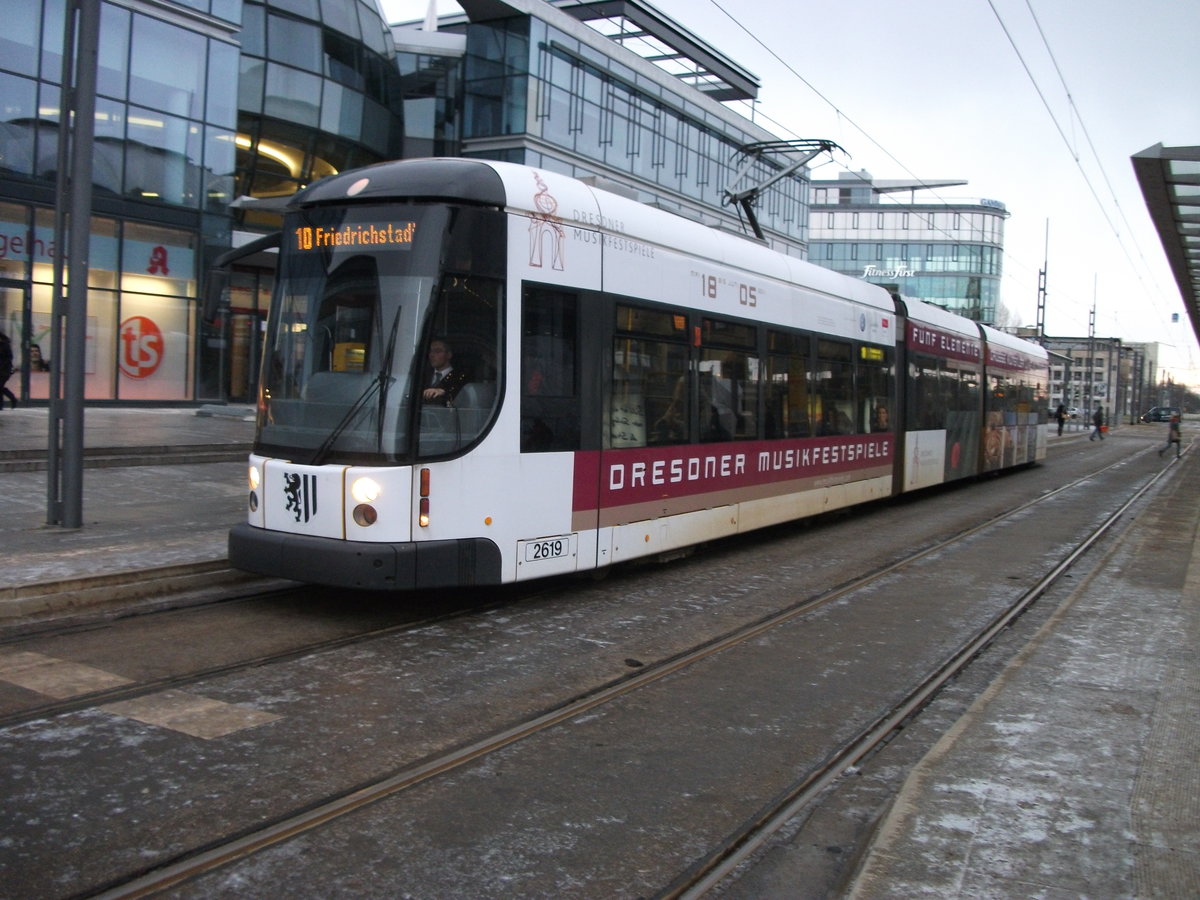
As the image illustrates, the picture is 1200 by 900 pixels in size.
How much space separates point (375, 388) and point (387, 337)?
0.35 metres

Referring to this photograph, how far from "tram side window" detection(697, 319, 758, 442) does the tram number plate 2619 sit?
2304 mm

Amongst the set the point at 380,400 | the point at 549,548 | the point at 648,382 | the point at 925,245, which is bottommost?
the point at 549,548

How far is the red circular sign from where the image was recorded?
79.5ft

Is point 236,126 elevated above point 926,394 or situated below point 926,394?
above

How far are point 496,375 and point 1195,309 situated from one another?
90.9ft

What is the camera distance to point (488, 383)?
7406mm

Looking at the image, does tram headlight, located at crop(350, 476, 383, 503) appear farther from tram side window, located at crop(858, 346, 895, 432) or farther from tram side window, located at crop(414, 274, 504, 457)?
tram side window, located at crop(858, 346, 895, 432)

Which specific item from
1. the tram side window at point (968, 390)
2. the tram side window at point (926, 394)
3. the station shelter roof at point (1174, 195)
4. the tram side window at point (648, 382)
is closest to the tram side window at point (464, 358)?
the tram side window at point (648, 382)

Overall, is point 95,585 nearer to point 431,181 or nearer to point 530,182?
point 431,181

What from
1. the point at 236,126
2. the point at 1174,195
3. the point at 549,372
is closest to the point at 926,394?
the point at 1174,195

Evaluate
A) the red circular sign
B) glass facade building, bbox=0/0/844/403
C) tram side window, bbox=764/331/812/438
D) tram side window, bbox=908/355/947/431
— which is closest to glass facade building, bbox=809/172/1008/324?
glass facade building, bbox=0/0/844/403

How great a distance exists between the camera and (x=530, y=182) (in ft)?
25.6

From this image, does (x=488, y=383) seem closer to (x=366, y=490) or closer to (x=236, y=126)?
(x=366, y=490)

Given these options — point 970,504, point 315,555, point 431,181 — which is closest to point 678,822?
point 315,555
